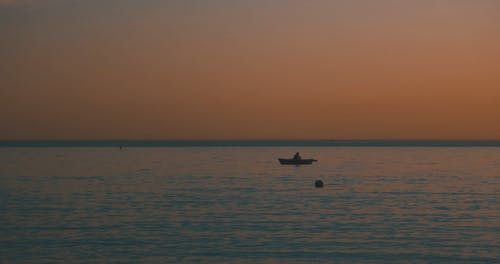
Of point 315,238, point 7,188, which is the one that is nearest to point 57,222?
point 315,238

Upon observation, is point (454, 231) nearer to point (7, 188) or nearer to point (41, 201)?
point (41, 201)

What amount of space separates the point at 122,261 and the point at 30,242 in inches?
246

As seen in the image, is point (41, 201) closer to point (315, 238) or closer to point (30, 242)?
point (30, 242)

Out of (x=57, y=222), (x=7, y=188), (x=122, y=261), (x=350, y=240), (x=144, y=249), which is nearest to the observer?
(x=122, y=261)

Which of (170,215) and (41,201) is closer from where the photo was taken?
(170,215)

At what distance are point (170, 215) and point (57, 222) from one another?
6618 millimetres

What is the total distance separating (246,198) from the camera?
49.6 m

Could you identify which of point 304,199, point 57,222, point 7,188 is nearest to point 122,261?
point 57,222

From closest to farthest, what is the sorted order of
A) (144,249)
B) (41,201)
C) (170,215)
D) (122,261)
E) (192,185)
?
(122,261) → (144,249) → (170,215) → (41,201) → (192,185)

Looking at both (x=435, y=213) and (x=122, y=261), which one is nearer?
(x=122, y=261)

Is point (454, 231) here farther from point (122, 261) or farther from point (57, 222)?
point (57, 222)

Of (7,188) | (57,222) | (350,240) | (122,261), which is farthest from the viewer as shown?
(7,188)

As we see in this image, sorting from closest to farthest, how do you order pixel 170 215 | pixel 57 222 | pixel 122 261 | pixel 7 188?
pixel 122 261 < pixel 57 222 < pixel 170 215 < pixel 7 188

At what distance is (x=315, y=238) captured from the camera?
30438mm
